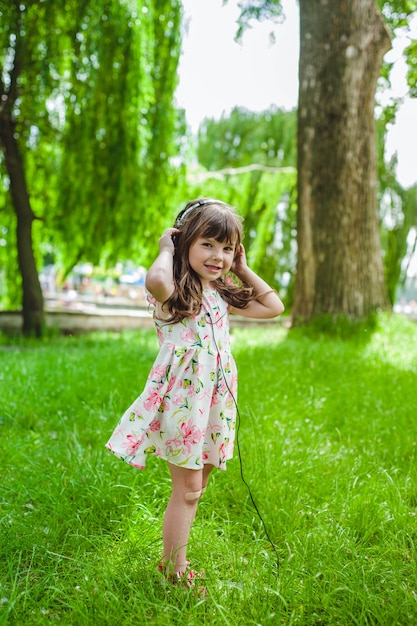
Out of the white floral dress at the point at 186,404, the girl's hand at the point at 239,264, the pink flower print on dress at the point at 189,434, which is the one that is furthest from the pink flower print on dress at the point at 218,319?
the pink flower print on dress at the point at 189,434

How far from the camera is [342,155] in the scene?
6.75 meters

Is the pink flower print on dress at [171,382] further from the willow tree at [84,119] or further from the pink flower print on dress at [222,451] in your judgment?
the willow tree at [84,119]

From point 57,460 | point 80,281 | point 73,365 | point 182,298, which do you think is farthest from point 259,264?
point 80,281

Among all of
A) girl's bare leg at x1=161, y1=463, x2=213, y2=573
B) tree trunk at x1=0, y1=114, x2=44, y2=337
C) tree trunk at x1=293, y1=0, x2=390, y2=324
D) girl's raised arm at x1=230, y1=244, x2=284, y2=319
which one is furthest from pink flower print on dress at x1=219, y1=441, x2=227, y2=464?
tree trunk at x1=0, y1=114, x2=44, y2=337

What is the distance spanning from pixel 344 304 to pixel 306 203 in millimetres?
1283

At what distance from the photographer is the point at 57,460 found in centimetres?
309

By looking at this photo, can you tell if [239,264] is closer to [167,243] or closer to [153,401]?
[167,243]

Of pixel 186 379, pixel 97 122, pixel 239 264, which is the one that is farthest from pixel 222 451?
pixel 97 122

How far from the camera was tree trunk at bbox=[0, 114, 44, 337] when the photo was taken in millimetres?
7805

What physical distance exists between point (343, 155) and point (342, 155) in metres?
0.01

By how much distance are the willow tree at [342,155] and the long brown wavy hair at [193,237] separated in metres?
4.76

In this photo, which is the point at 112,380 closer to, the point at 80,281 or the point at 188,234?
the point at 188,234

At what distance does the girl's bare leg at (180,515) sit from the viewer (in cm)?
200

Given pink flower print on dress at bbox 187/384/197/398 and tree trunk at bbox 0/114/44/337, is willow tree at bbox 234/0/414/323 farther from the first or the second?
pink flower print on dress at bbox 187/384/197/398
